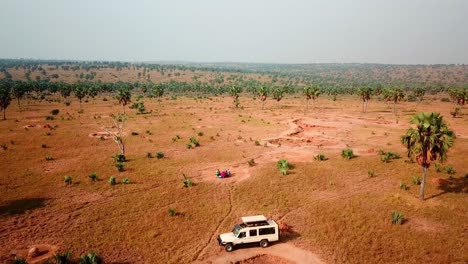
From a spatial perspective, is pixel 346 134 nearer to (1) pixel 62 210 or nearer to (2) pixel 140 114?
(1) pixel 62 210

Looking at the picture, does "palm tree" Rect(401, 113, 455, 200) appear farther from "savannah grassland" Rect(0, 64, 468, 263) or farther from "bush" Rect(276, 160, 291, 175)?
"bush" Rect(276, 160, 291, 175)

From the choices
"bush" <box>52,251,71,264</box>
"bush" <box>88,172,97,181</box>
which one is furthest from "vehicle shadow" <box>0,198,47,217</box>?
"bush" <box>52,251,71,264</box>

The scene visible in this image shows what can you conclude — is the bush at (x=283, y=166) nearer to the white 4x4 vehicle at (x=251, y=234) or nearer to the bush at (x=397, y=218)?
the bush at (x=397, y=218)

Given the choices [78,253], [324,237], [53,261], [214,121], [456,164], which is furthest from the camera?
[214,121]

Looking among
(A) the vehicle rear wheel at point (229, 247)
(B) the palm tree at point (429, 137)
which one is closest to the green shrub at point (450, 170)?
(B) the palm tree at point (429, 137)

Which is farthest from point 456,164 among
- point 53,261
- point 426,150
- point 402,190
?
point 53,261

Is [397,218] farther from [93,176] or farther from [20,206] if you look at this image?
[20,206]

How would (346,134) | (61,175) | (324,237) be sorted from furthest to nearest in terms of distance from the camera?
(346,134) < (61,175) < (324,237)

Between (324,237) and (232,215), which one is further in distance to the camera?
(232,215)

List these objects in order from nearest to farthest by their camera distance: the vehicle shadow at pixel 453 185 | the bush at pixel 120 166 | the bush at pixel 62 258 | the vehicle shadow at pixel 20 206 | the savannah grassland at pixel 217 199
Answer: the bush at pixel 62 258 < the savannah grassland at pixel 217 199 < the vehicle shadow at pixel 20 206 < the vehicle shadow at pixel 453 185 < the bush at pixel 120 166
